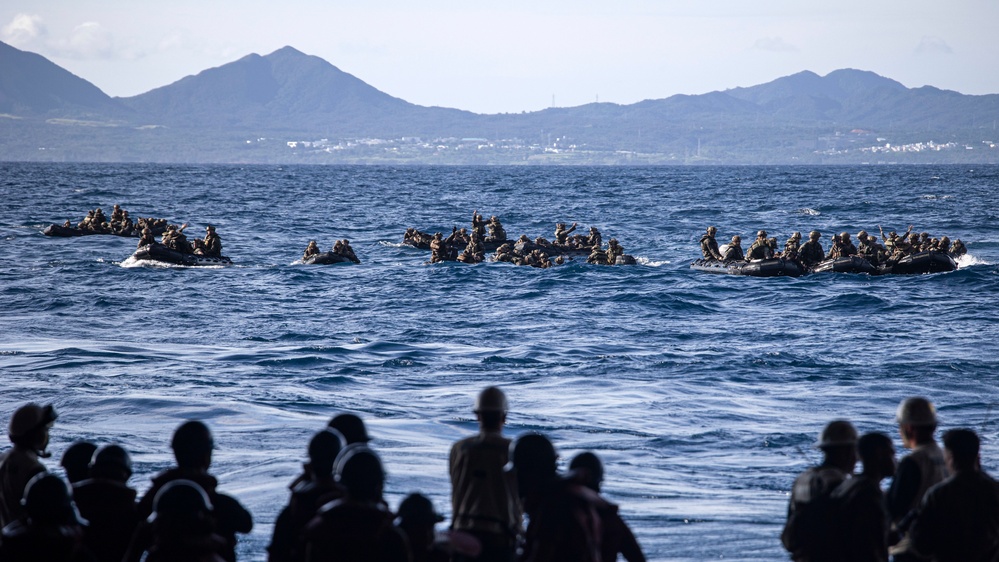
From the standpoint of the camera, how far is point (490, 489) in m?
7.24

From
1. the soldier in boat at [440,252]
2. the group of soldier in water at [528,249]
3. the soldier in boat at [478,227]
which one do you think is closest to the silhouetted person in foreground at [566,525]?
the group of soldier in water at [528,249]

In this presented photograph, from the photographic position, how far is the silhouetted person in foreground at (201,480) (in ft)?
22.6

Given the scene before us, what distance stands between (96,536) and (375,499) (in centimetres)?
201

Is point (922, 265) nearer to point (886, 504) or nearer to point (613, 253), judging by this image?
point (613, 253)

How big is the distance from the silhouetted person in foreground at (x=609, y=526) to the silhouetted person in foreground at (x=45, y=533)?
285 centimetres

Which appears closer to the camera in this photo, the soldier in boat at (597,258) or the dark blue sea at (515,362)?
the dark blue sea at (515,362)

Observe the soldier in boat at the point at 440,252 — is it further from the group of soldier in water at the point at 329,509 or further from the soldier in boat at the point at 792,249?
the group of soldier in water at the point at 329,509

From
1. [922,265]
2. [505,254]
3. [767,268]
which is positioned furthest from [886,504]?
[505,254]

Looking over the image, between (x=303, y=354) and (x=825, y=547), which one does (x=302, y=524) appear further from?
(x=303, y=354)

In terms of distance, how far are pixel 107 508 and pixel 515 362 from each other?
1588 centimetres

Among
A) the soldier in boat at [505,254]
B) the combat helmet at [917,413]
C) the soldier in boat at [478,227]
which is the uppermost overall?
the combat helmet at [917,413]

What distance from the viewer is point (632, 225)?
6619cm

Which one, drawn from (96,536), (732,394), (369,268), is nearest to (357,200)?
(369,268)

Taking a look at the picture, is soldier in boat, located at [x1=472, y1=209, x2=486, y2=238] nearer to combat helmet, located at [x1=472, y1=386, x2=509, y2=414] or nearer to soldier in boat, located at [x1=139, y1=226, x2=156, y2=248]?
soldier in boat, located at [x1=139, y1=226, x2=156, y2=248]
